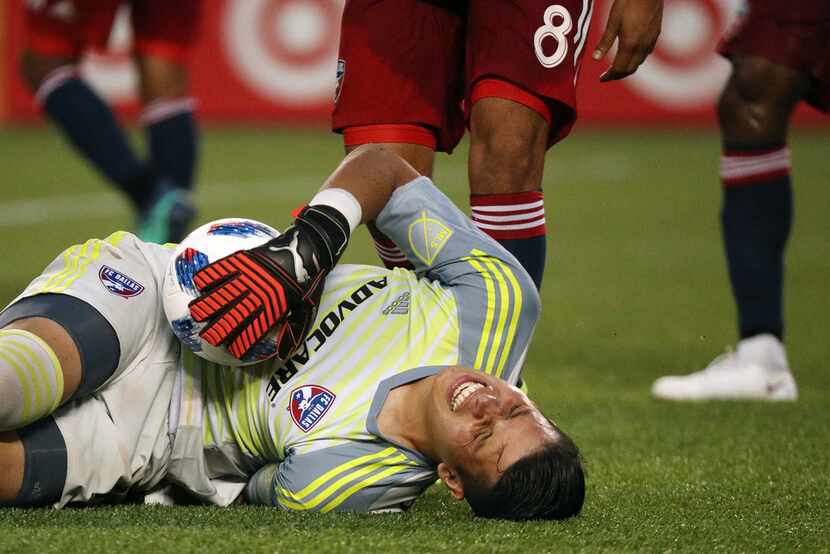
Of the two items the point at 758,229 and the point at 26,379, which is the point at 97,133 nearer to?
the point at 758,229

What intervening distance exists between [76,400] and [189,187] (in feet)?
10.7

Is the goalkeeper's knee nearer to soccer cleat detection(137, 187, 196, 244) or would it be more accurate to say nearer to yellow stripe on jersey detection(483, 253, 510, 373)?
yellow stripe on jersey detection(483, 253, 510, 373)

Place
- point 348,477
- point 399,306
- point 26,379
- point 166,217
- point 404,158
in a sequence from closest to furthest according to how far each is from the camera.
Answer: point 26,379 → point 348,477 → point 399,306 → point 404,158 → point 166,217

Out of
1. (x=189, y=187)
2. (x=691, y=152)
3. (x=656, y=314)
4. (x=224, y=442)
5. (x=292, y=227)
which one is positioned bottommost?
(x=691, y=152)

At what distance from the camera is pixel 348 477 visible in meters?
2.50

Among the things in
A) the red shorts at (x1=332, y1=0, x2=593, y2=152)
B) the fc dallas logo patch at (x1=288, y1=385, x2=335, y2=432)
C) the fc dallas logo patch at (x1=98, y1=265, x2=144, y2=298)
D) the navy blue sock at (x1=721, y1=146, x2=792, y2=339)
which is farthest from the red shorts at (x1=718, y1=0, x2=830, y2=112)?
the fc dallas logo patch at (x1=98, y1=265, x2=144, y2=298)

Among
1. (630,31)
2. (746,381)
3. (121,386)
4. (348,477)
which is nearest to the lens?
(348,477)

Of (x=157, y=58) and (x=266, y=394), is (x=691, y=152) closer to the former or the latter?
(x=157, y=58)

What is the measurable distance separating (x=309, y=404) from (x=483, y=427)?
36cm

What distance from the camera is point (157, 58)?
5.57 m

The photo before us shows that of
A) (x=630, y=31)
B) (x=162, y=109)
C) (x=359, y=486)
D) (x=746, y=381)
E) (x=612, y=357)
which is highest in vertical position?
(x=630, y=31)

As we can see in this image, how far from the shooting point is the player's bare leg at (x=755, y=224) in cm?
393

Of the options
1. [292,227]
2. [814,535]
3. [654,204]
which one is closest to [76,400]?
[292,227]

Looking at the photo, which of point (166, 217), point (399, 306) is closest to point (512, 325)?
point (399, 306)
